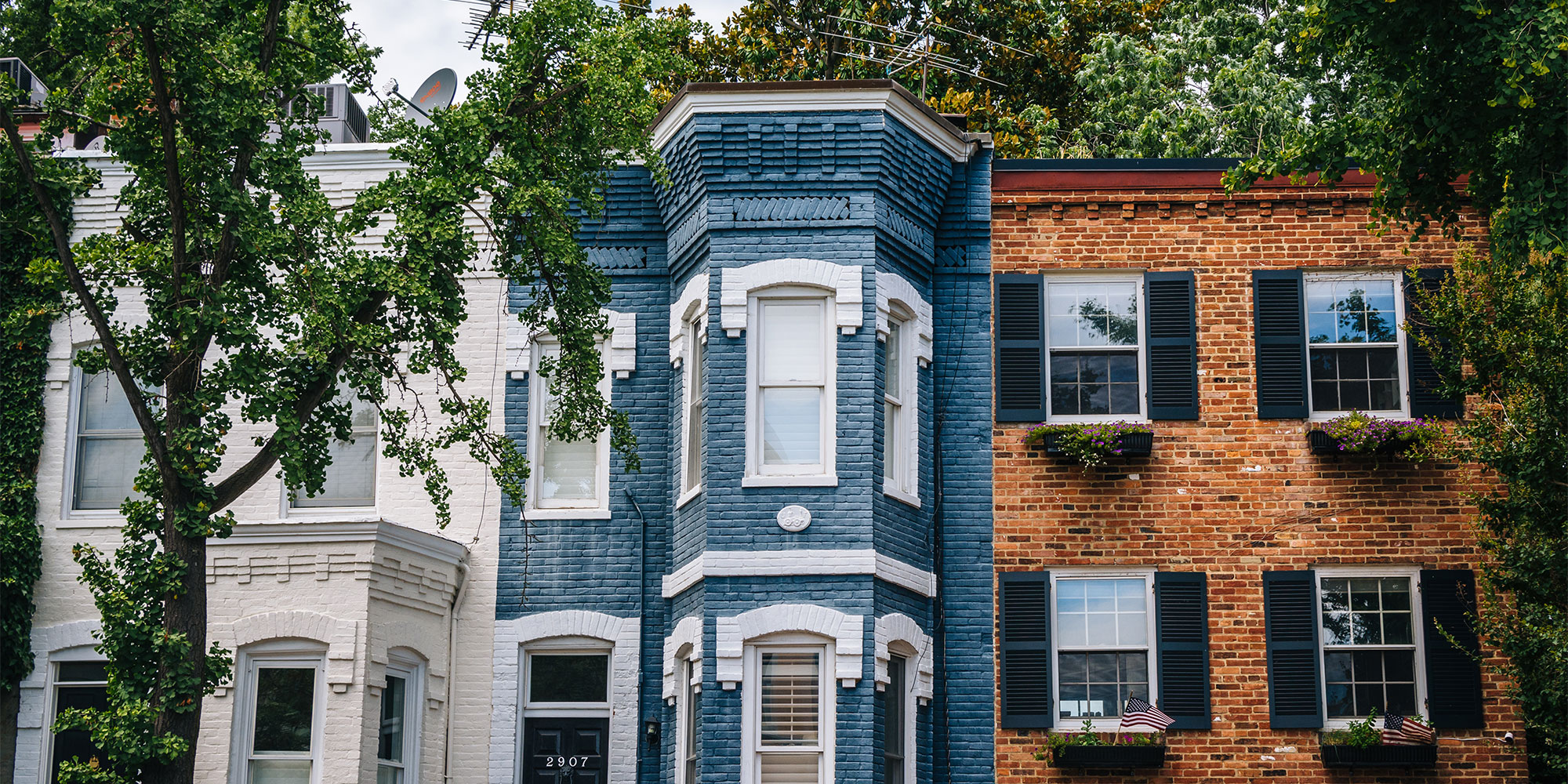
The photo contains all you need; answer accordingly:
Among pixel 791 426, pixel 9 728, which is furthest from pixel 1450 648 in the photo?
pixel 9 728

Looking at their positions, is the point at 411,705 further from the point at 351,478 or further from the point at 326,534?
the point at 351,478

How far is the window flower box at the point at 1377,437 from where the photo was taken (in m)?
16.1

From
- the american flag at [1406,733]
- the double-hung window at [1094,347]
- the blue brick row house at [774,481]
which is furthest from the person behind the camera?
the double-hung window at [1094,347]

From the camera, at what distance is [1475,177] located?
1562cm

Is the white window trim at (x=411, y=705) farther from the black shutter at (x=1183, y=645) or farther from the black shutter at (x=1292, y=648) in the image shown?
the black shutter at (x=1292, y=648)

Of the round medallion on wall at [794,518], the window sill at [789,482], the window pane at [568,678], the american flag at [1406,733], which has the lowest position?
the american flag at [1406,733]

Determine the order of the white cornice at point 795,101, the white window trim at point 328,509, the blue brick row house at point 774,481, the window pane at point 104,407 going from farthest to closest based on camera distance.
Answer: the window pane at point 104,407, the white window trim at point 328,509, the white cornice at point 795,101, the blue brick row house at point 774,481

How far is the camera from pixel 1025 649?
53.2 ft

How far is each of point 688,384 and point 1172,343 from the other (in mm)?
4993

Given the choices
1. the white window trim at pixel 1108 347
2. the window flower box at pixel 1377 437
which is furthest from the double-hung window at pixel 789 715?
the window flower box at pixel 1377 437

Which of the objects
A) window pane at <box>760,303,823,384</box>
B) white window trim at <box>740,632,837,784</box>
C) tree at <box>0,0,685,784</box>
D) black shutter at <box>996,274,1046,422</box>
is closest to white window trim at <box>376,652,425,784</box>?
tree at <box>0,0,685,784</box>

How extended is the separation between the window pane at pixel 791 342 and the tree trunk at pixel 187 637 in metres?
5.68

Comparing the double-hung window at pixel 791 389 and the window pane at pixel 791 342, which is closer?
the double-hung window at pixel 791 389

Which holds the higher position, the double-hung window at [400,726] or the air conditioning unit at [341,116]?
the air conditioning unit at [341,116]
